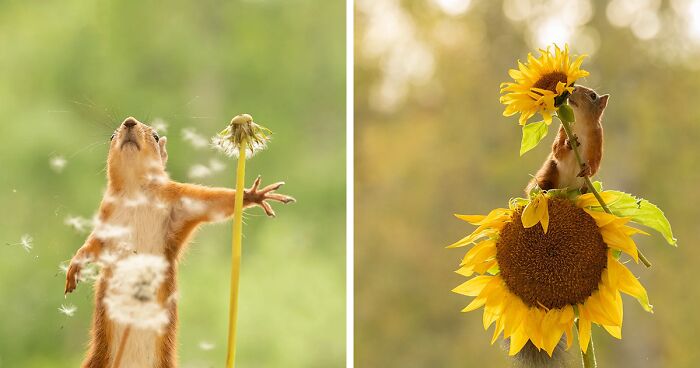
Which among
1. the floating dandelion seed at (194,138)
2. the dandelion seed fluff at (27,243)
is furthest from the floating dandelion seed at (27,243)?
the floating dandelion seed at (194,138)

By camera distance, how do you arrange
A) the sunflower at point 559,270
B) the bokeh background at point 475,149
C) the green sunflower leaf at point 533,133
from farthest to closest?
the bokeh background at point 475,149 → the green sunflower leaf at point 533,133 → the sunflower at point 559,270

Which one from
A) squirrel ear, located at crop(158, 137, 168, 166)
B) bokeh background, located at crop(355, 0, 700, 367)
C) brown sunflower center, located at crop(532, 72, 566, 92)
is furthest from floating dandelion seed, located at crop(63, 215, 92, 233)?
bokeh background, located at crop(355, 0, 700, 367)

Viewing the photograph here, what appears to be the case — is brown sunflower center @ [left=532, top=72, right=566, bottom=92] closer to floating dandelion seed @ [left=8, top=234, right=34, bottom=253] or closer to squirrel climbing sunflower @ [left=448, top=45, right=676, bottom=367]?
squirrel climbing sunflower @ [left=448, top=45, right=676, bottom=367]

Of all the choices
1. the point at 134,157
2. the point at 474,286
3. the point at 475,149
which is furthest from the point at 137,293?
the point at 475,149

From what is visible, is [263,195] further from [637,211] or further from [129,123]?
[637,211]

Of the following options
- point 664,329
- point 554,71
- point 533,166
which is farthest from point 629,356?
point 554,71

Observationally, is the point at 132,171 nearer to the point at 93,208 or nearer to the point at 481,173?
the point at 93,208

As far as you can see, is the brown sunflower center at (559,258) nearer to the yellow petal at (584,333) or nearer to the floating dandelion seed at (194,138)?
the yellow petal at (584,333)
